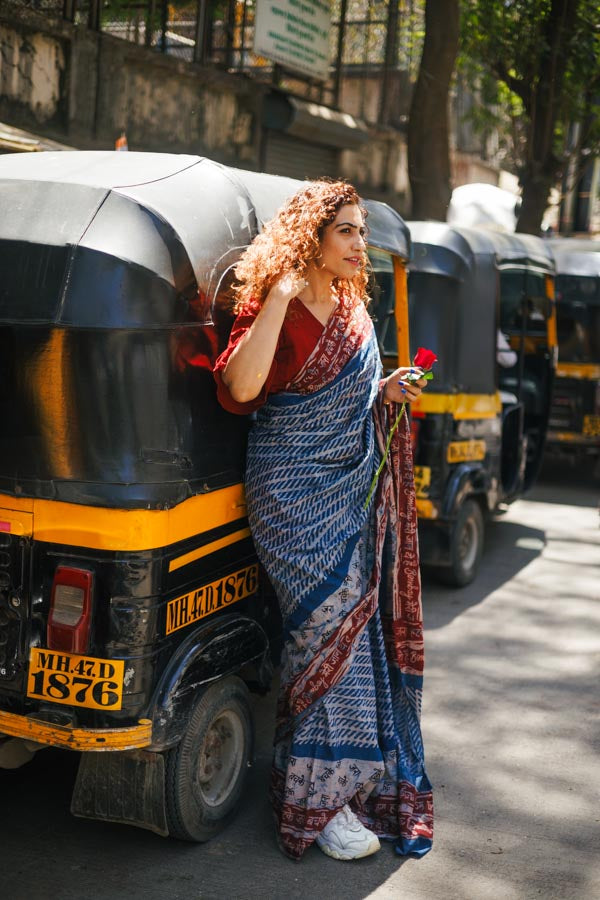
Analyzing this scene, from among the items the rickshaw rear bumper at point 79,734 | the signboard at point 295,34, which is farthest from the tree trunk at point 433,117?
the rickshaw rear bumper at point 79,734

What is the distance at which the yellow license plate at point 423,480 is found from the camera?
19.6ft

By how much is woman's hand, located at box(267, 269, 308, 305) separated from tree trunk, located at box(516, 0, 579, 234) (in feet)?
32.3

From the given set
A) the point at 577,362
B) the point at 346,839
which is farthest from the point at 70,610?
the point at 577,362

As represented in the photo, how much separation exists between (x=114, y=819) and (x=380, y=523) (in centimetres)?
129

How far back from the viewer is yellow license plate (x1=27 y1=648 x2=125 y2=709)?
2.90m

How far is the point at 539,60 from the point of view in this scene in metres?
11.9

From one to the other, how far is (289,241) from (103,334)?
2.28 feet

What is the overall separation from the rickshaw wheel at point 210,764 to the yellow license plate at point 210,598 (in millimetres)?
262

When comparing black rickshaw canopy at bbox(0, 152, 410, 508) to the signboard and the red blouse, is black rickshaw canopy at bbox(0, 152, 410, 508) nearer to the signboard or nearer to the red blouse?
the red blouse

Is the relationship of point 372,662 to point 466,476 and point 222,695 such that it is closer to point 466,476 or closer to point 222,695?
point 222,695

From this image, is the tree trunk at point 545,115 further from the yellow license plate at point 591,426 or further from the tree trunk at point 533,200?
the yellow license plate at point 591,426

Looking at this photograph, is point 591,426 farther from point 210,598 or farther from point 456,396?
point 210,598

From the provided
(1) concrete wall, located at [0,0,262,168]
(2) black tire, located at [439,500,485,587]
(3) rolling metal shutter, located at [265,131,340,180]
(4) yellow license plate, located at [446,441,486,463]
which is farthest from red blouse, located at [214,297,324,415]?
(3) rolling metal shutter, located at [265,131,340,180]

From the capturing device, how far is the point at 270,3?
10.8 metres
